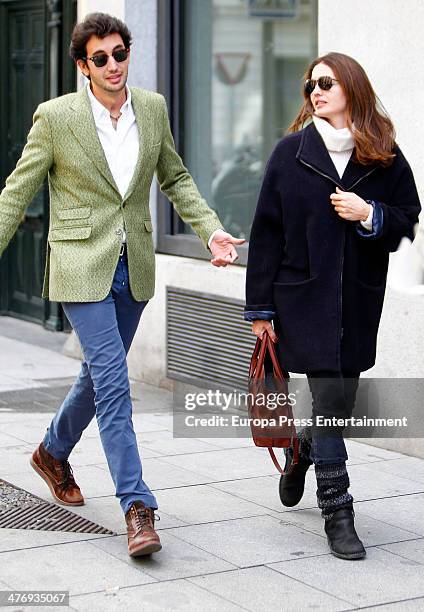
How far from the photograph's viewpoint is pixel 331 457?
16.4 ft

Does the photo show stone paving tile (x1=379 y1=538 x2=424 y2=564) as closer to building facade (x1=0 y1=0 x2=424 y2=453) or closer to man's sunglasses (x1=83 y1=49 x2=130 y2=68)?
man's sunglasses (x1=83 y1=49 x2=130 y2=68)

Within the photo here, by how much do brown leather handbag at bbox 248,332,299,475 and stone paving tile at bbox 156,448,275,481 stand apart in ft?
3.59

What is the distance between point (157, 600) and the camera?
442 cm

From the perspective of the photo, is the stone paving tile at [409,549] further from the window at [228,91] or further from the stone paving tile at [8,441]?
the window at [228,91]

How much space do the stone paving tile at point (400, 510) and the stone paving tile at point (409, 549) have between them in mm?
162

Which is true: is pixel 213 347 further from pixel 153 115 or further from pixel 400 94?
pixel 153 115

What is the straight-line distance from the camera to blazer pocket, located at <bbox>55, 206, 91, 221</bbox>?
5.07 meters

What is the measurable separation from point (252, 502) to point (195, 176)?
369 cm

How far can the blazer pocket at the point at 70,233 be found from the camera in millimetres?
5062

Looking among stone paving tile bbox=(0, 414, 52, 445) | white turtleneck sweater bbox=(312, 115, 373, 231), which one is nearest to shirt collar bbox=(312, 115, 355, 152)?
white turtleneck sweater bbox=(312, 115, 373, 231)

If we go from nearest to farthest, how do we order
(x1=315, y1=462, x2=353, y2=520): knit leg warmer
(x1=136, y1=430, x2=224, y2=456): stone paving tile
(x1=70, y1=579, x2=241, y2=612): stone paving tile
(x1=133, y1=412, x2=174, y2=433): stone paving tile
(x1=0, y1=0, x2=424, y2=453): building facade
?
(x1=70, y1=579, x2=241, y2=612): stone paving tile, (x1=315, y1=462, x2=353, y2=520): knit leg warmer, (x1=136, y1=430, x2=224, y2=456): stone paving tile, (x1=133, y1=412, x2=174, y2=433): stone paving tile, (x1=0, y1=0, x2=424, y2=453): building facade

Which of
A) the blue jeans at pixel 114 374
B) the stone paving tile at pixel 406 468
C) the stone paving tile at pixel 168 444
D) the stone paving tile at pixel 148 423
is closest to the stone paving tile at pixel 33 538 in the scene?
the blue jeans at pixel 114 374

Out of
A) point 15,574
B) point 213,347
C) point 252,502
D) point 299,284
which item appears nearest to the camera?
point 15,574

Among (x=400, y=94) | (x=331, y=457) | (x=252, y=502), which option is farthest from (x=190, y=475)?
(x=400, y=94)
